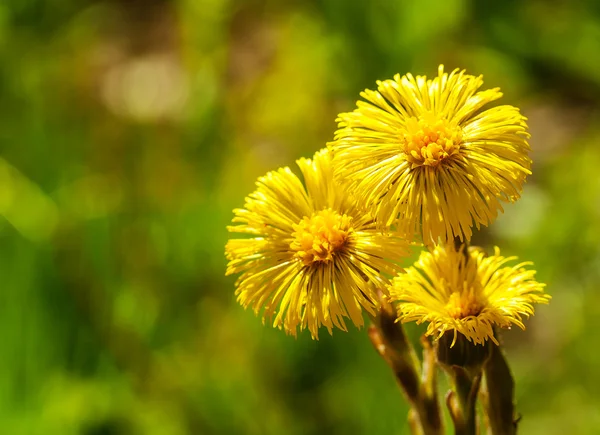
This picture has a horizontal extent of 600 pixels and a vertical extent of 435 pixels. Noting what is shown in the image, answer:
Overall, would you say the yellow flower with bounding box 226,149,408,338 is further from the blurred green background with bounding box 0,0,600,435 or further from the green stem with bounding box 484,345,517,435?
the blurred green background with bounding box 0,0,600,435

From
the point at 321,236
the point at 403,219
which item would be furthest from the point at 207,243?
the point at 403,219

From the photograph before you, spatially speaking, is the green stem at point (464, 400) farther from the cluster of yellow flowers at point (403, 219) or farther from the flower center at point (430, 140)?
the flower center at point (430, 140)

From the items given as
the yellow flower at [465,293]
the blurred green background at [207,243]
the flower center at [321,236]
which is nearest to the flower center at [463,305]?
the yellow flower at [465,293]

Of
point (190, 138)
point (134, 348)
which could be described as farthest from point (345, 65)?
point (134, 348)

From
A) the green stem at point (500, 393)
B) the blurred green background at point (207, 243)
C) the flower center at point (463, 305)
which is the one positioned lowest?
the green stem at point (500, 393)

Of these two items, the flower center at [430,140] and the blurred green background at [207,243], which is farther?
the blurred green background at [207,243]
